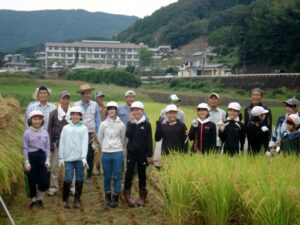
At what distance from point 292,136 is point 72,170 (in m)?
3.09

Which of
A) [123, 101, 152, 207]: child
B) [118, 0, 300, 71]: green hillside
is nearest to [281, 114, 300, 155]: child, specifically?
[123, 101, 152, 207]: child

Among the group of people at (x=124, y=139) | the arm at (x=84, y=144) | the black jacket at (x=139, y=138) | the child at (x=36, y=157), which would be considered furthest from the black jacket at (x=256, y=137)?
the child at (x=36, y=157)

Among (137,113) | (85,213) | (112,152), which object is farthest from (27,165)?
(137,113)

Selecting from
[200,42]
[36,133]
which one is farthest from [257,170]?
[200,42]

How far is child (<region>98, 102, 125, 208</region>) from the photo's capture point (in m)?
6.35

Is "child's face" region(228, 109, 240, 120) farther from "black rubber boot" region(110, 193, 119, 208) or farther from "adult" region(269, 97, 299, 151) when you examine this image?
"black rubber boot" region(110, 193, 119, 208)

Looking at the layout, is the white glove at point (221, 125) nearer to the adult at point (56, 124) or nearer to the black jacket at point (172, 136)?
the black jacket at point (172, 136)

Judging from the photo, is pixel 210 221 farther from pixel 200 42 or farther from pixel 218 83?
pixel 200 42

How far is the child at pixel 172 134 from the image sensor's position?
21.4 feet

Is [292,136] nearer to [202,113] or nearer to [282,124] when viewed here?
[282,124]

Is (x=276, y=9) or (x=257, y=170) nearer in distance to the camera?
(x=257, y=170)

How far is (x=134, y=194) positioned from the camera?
23.3 feet

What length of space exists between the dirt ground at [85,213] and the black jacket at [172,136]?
0.82m

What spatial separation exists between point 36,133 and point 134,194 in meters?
1.84
